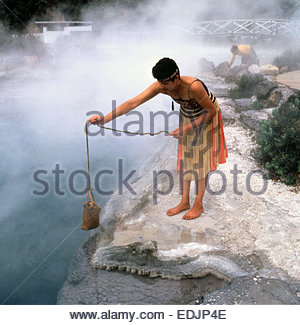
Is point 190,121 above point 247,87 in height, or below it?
below

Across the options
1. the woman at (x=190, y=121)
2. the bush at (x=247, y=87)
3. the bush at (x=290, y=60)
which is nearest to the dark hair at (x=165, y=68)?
the woman at (x=190, y=121)

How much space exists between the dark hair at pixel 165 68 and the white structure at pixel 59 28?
1578cm

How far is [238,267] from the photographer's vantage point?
283 centimetres

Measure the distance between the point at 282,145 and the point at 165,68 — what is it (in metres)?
2.19

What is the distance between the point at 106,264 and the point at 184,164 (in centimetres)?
116

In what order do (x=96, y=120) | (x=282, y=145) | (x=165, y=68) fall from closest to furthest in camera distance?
1. (x=165, y=68)
2. (x=96, y=120)
3. (x=282, y=145)

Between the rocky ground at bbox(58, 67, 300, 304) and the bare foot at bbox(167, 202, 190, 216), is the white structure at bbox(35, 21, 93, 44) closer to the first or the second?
the rocky ground at bbox(58, 67, 300, 304)

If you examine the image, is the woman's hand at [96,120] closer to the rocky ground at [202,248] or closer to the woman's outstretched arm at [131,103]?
the woman's outstretched arm at [131,103]

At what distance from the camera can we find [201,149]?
3.24 meters

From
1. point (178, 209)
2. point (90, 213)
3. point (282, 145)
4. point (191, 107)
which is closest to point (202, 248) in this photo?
point (178, 209)

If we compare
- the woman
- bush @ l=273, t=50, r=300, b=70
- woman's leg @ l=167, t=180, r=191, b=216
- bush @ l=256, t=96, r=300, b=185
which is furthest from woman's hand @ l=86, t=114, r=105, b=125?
bush @ l=273, t=50, r=300, b=70

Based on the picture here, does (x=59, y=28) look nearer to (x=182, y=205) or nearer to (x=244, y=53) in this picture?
(x=244, y=53)

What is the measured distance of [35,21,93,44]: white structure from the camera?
17203mm

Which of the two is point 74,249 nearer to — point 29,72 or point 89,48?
point 29,72
